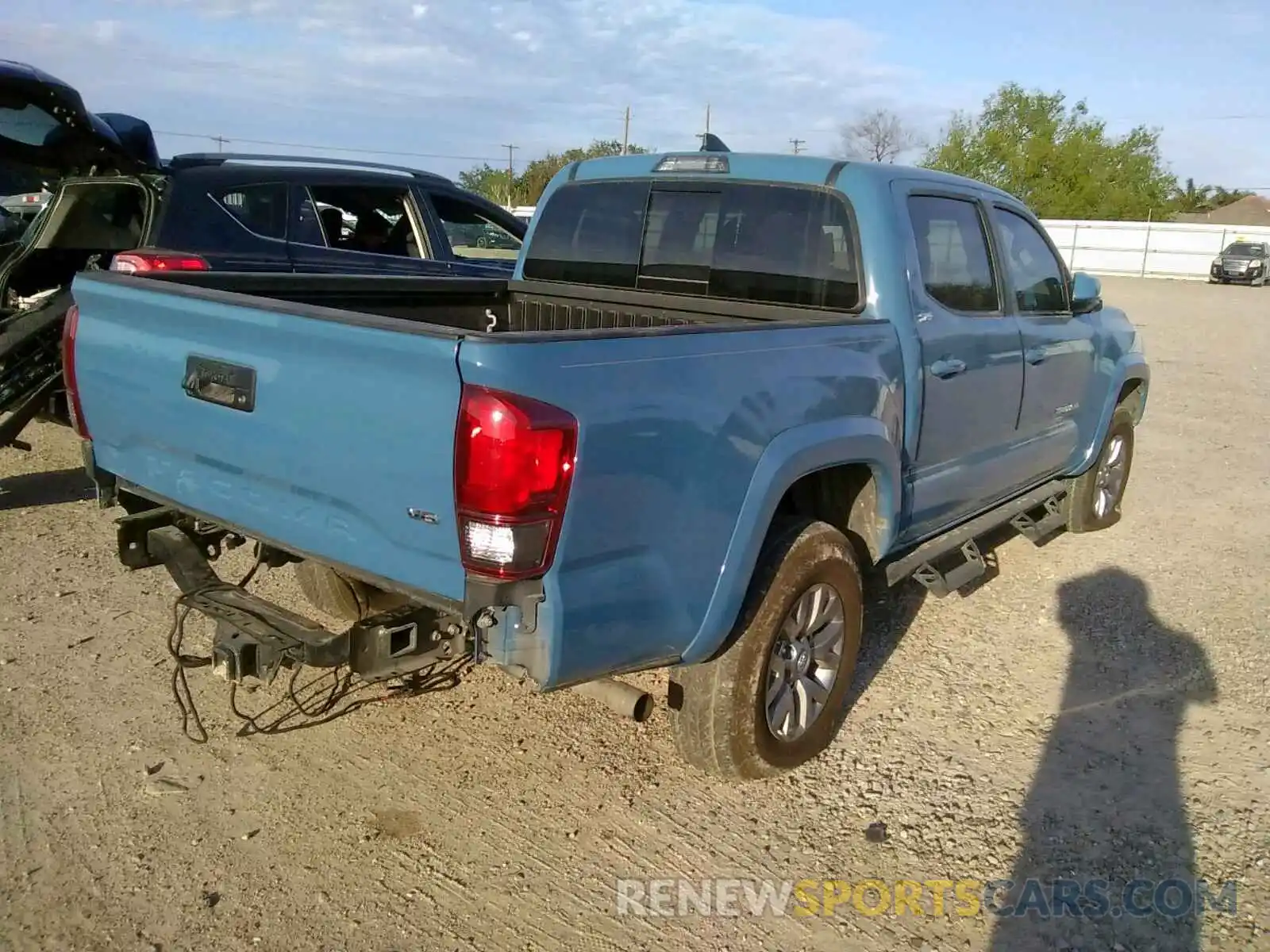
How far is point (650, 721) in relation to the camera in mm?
4055

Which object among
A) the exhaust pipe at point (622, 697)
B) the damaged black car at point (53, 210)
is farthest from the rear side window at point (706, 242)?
the damaged black car at point (53, 210)

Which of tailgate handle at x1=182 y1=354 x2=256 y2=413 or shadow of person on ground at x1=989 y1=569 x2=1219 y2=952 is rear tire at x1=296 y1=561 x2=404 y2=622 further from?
shadow of person on ground at x1=989 y1=569 x2=1219 y2=952

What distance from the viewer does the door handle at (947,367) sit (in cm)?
407

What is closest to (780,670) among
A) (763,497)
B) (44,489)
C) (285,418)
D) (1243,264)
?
(763,497)

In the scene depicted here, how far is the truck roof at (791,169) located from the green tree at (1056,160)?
6160cm

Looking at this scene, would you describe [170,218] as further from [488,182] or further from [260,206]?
[488,182]

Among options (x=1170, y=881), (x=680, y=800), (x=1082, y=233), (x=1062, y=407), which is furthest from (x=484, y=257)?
(x=1082, y=233)

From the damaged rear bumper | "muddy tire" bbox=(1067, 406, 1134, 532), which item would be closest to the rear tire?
the damaged rear bumper

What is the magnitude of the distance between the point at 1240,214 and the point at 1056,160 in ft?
79.0

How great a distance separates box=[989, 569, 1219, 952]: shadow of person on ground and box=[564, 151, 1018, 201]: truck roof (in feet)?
7.24

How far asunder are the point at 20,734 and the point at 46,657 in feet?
2.15

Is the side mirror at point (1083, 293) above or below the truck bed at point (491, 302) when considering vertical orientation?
above

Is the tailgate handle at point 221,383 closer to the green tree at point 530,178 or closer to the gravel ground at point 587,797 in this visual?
the gravel ground at point 587,797

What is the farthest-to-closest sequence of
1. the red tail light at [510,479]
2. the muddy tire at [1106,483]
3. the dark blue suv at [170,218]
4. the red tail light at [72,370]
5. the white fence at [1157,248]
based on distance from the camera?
the white fence at [1157,248], the muddy tire at [1106,483], the dark blue suv at [170,218], the red tail light at [72,370], the red tail light at [510,479]
